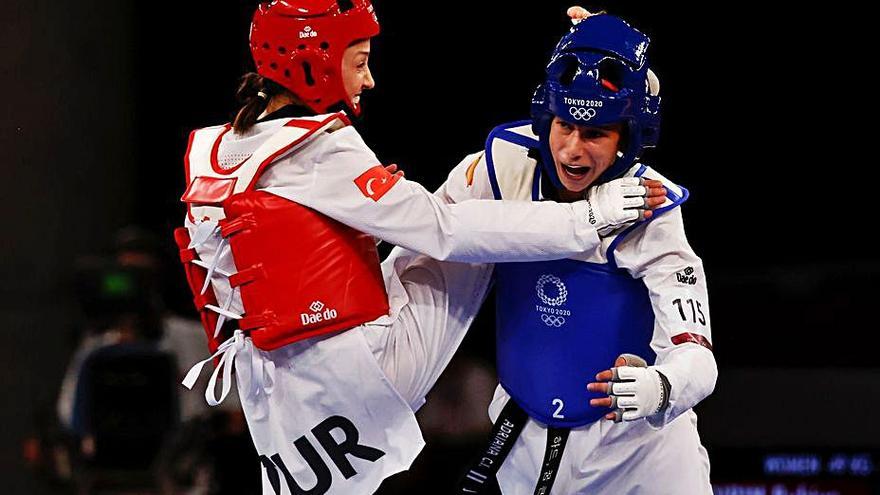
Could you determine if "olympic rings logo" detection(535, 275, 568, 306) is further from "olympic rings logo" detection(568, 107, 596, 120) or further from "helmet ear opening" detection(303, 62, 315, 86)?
"helmet ear opening" detection(303, 62, 315, 86)

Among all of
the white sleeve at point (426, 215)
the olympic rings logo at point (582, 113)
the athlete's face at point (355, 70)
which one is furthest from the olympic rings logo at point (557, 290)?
the athlete's face at point (355, 70)

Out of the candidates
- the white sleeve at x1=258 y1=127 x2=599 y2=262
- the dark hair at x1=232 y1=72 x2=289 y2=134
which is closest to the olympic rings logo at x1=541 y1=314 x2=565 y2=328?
the white sleeve at x1=258 y1=127 x2=599 y2=262

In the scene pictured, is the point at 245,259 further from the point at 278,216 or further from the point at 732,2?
the point at 732,2

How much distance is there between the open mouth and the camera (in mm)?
3234

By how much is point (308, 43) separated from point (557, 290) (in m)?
0.89

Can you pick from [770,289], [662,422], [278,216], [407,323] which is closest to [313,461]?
[407,323]

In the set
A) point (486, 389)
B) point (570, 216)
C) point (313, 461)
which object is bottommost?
point (486, 389)

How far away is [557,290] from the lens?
10.9ft

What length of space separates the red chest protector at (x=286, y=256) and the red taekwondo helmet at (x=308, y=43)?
11 centimetres

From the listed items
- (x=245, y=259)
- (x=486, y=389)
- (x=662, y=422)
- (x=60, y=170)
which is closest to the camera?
(x=662, y=422)

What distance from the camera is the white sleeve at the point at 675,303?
3047mm

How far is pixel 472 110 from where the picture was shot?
6188mm

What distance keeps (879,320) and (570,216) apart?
3.07m

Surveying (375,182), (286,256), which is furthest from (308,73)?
(286,256)
